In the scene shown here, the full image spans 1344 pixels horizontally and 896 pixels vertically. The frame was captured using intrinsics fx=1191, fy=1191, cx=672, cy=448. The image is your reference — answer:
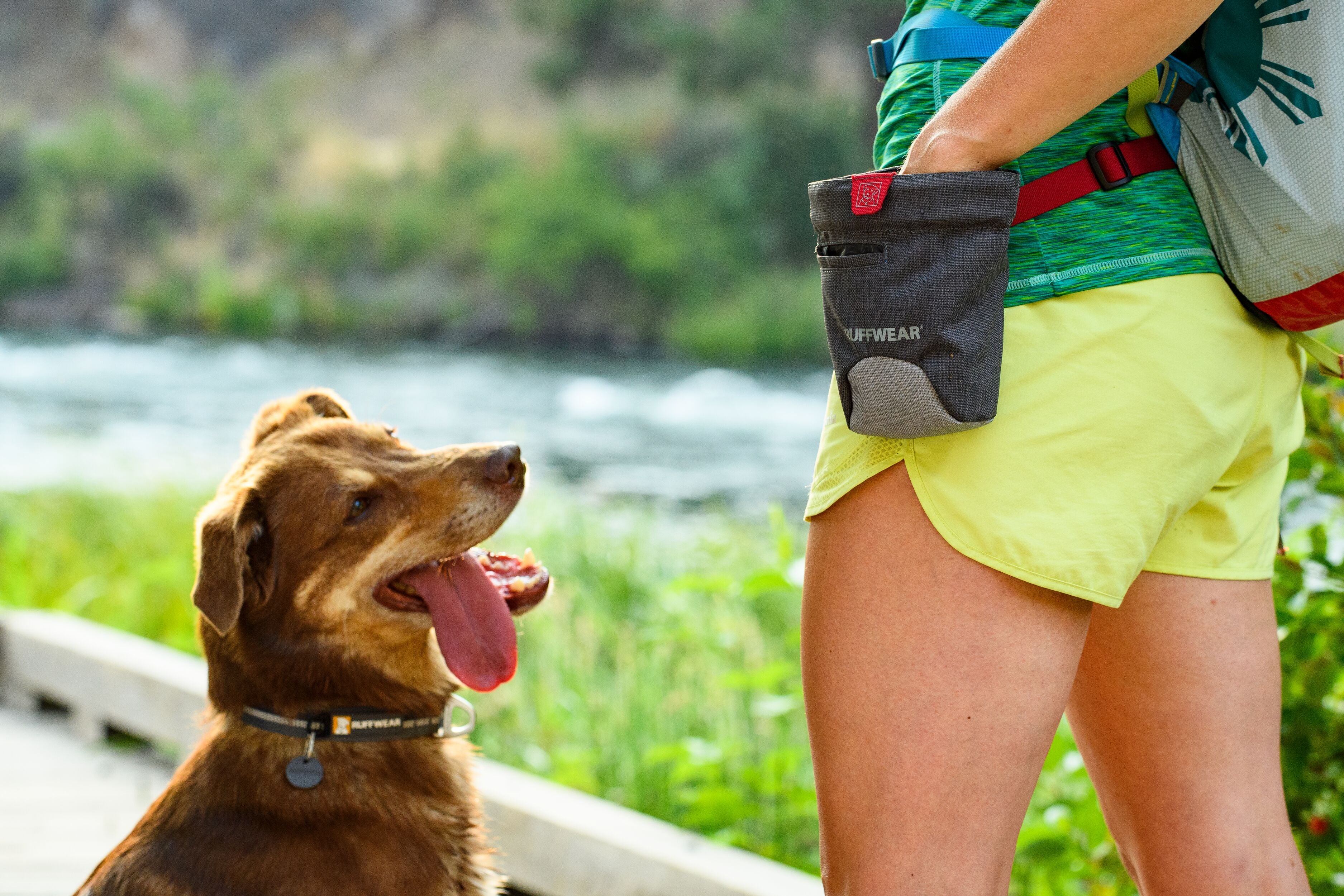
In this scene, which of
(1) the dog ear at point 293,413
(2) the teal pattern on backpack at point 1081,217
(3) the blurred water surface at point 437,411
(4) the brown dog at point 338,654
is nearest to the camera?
(2) the teal pattern on backpack at point 1081,217

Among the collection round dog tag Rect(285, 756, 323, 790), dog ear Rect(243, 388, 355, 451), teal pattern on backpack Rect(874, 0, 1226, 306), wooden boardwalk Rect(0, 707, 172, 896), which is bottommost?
wooden boardwalk Rect(0, 707, 172, 896)

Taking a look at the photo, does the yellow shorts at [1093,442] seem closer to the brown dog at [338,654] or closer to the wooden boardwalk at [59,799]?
the brown dog at [338,654]

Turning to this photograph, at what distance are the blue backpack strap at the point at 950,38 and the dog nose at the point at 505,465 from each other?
117cm

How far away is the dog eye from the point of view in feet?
7.21

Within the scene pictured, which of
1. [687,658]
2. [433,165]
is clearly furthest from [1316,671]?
[433,165]

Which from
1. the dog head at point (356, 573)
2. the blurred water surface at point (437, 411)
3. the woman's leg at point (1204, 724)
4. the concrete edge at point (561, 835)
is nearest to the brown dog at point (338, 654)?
the dog head at point (356, 573)

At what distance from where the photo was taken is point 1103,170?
1.30 meters

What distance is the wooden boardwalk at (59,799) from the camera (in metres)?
3.38

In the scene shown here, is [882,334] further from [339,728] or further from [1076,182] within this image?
[339,728]

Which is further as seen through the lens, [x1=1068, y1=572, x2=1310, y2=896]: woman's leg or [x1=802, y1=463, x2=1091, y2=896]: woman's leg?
[x1=1068, y1=572, x2=1310, y2=896]: woman's leg

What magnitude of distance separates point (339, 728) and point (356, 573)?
0.90 ft

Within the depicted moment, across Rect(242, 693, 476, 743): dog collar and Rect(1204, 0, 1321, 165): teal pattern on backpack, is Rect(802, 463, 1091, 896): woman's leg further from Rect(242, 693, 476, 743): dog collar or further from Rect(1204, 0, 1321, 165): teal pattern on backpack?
Rect(242, 693, 476, 743): dog collar

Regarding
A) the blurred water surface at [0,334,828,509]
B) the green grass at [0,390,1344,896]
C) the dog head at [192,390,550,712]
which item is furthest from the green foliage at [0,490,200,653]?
the dog head at [192,390,550,712]

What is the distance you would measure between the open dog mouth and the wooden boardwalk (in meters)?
1.50
